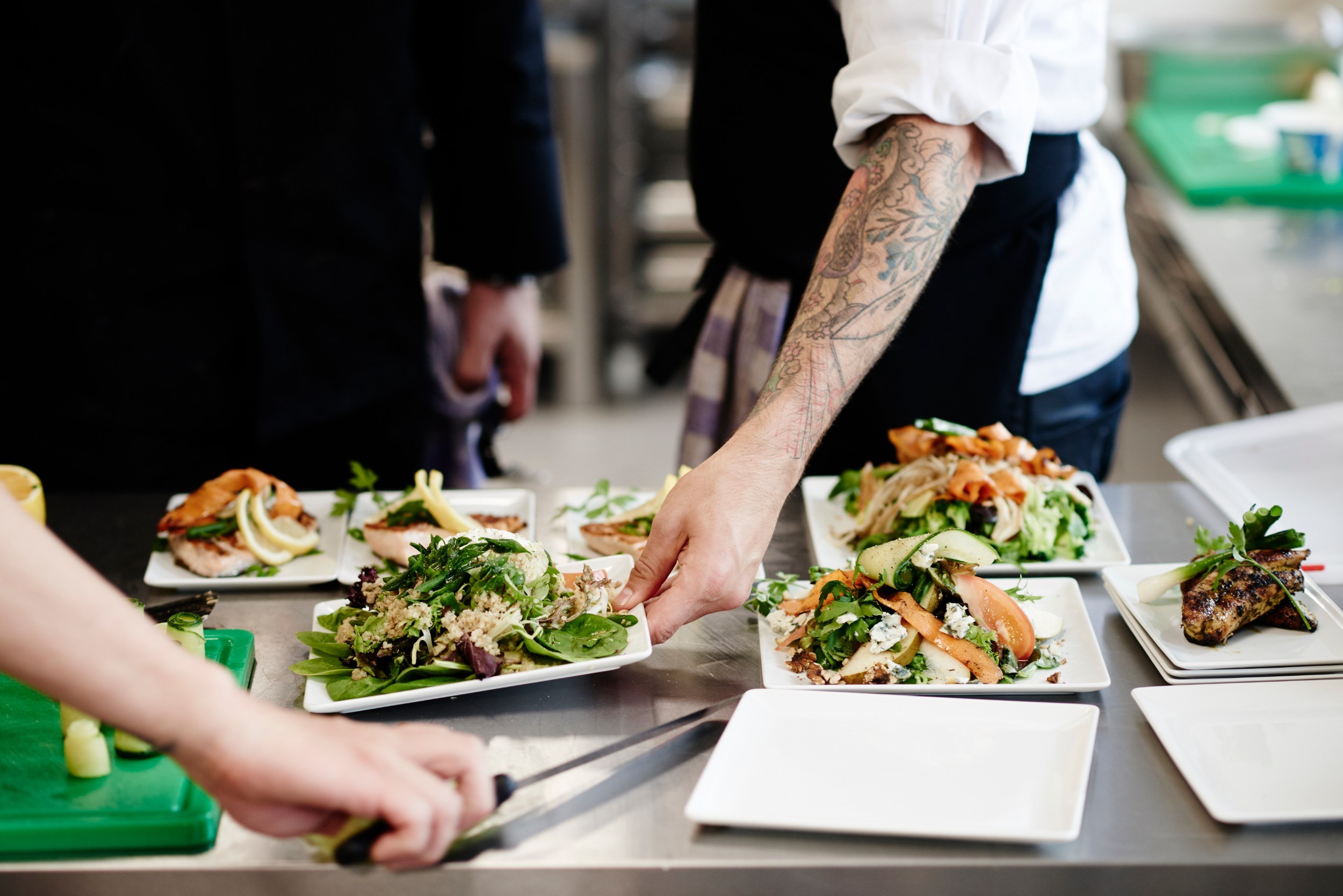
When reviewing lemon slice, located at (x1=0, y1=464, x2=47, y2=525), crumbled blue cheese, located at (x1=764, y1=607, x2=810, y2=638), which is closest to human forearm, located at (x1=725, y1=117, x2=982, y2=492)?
crumbled blue cheese, located at (x1=764, y1=607, x2=810, y2=638)

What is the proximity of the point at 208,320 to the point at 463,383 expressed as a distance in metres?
0.51

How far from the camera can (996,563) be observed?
1425 millimetres

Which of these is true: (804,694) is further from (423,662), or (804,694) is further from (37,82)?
(37,82)

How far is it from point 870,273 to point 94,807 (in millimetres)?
995

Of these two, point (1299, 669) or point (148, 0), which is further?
point (148, 0)

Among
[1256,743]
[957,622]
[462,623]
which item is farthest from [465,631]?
[1256,743]

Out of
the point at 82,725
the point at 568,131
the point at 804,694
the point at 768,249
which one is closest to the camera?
the point at 82,725

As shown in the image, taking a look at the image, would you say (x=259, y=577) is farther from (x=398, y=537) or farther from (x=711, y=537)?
(x=711, y=537)

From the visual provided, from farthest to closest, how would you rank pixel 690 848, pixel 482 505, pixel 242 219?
pixel 242 219 → pixel 482 505 → pixel 690 848

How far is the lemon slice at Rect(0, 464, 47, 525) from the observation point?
1.43 m

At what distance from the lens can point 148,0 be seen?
72.0 inches

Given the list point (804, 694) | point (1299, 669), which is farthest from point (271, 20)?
point (1299, 669)

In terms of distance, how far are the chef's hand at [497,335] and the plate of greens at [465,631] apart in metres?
1.07

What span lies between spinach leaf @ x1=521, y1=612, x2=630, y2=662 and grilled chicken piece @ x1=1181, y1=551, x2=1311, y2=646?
61 centimetres
